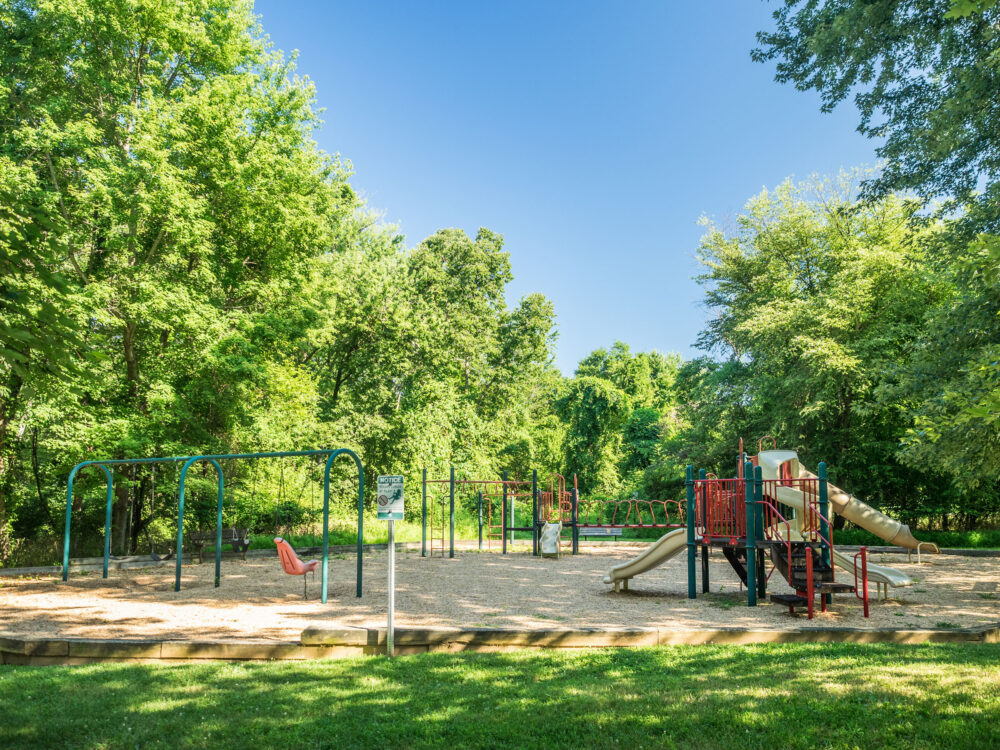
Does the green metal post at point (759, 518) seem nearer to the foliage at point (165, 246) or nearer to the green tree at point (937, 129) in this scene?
the green tree at point (937, 129)

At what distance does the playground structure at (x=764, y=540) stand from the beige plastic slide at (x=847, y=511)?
0.07ft

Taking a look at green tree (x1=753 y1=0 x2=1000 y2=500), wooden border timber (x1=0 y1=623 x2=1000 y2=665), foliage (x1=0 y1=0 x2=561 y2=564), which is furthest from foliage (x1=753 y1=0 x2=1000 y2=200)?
foliage (x1=0 y1=0 x2=561 y2=564)

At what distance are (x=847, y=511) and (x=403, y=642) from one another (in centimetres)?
1222

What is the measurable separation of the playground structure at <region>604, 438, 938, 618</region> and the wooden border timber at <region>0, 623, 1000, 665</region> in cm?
181

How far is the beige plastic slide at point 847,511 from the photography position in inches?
412

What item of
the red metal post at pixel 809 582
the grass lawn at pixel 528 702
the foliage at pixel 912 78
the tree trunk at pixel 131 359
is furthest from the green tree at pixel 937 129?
the tree trunk at pixel 131 359

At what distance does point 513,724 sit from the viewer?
167 inches

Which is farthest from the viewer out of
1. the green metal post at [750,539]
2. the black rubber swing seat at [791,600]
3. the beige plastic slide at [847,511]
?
the beige plastic slide at [847,511]

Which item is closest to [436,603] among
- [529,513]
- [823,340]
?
[823,340]

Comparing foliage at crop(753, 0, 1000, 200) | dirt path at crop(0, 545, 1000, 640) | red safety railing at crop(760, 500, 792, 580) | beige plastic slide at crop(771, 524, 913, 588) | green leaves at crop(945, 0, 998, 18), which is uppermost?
foliage at crop(753, 0, 1000, 200)

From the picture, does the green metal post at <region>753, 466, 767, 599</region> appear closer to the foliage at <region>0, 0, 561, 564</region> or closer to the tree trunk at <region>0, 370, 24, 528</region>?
the foliage at <region>0, 0, 561, 564</region>

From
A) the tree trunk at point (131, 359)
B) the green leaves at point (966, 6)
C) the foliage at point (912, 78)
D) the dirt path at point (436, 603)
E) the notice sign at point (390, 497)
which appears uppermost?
the foliage at point (912, 78)

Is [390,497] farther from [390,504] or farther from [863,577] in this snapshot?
[863,577]

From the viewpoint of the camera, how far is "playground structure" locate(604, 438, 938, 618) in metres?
9.46
